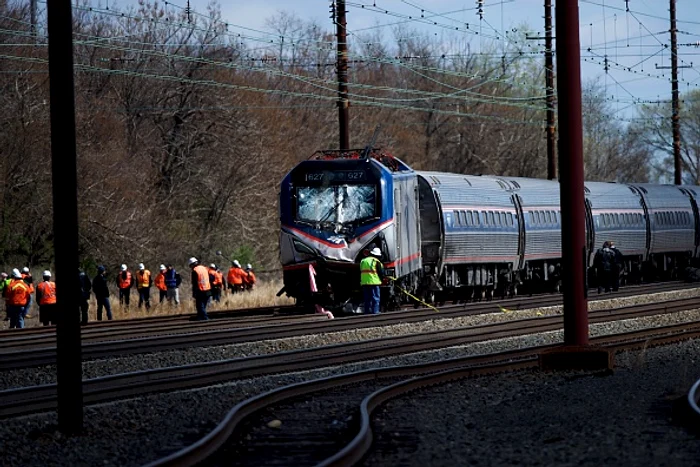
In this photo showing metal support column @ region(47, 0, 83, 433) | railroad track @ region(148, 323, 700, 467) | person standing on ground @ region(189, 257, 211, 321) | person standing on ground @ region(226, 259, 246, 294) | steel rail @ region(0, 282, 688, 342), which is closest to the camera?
railroad track @ region(148, 323, 700, 467)

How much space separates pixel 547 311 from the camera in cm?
2948

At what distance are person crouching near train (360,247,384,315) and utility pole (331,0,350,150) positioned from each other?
525 cm

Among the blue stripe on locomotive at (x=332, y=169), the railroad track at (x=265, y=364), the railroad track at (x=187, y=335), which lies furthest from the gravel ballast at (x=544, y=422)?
the blue stripe on locomotive at (x=332, y=169)

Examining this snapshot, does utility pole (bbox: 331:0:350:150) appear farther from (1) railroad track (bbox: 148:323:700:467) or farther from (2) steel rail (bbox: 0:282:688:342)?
(1) railroad track (bbox: 148:323:700:467)

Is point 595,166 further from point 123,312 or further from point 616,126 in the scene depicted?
point 123,312

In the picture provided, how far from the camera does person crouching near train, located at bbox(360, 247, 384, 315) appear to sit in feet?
88.3

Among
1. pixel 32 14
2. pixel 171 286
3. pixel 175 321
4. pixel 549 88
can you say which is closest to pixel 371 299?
pixel 175 321

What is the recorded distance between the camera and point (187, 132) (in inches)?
2189

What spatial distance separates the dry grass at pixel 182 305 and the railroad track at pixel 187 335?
25.4 feet

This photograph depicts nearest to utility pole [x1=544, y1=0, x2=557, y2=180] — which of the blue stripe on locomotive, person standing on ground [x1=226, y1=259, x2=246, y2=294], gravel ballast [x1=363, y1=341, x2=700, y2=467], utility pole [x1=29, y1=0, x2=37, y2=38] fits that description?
person standing on ground [x1=226, y1=259, x2=246, y2=294]

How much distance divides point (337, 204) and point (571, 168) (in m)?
11.6

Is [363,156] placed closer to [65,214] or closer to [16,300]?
[16,300]

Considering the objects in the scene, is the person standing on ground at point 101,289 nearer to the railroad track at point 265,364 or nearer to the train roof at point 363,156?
the train roof at point 363,156

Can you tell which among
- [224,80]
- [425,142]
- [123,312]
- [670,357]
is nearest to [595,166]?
[425,142]
